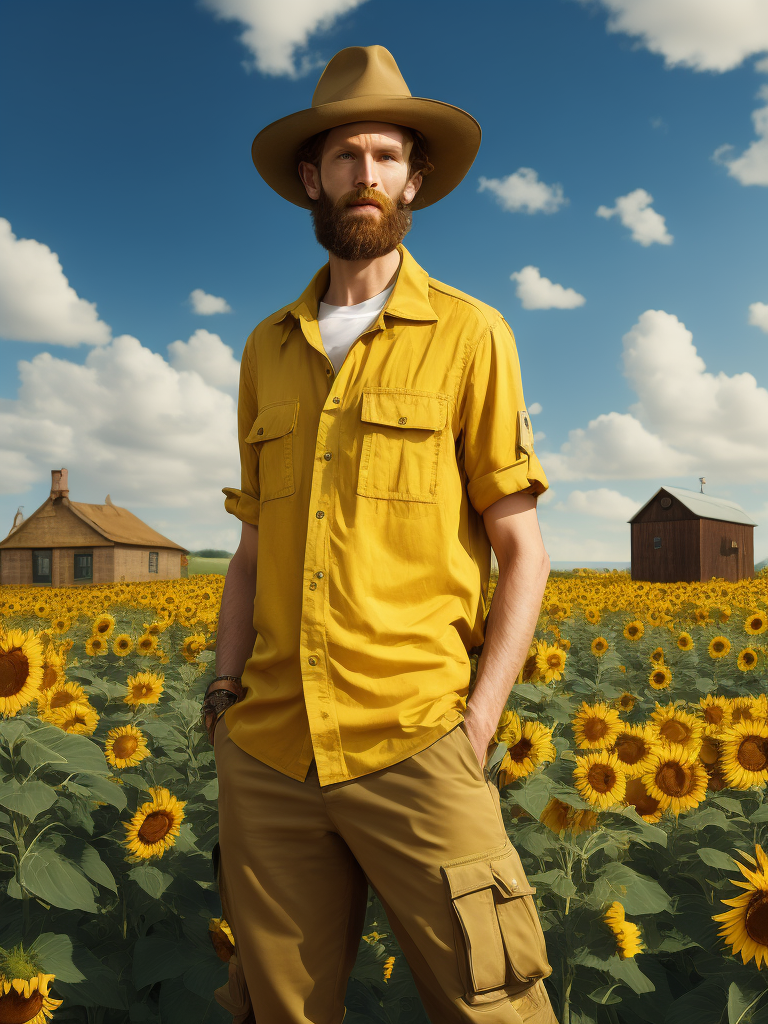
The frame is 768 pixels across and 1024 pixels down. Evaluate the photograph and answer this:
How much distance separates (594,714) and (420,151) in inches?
103

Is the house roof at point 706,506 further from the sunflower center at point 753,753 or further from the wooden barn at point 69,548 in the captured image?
the sunflower center at point 753,753

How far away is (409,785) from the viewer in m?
1.84

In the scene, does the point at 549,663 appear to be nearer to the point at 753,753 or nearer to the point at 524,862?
the point at 753,753

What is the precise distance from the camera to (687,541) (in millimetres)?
29781

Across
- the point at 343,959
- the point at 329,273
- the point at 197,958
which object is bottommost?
the point at 197,958

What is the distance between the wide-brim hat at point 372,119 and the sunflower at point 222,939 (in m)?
2.97

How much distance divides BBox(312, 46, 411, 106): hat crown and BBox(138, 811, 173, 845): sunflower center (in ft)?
9.85

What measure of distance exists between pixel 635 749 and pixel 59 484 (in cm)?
3924

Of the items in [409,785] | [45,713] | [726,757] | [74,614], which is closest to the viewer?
[409,785]

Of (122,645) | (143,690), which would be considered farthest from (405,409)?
(122,645)

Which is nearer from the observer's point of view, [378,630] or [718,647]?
[378,630]

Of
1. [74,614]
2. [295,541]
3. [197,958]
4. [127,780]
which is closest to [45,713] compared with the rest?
[127,780]

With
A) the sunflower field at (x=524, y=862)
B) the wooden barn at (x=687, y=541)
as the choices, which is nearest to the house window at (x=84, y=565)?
the wooden barn at (x=687, y=541)

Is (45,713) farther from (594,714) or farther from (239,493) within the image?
(594,714)
